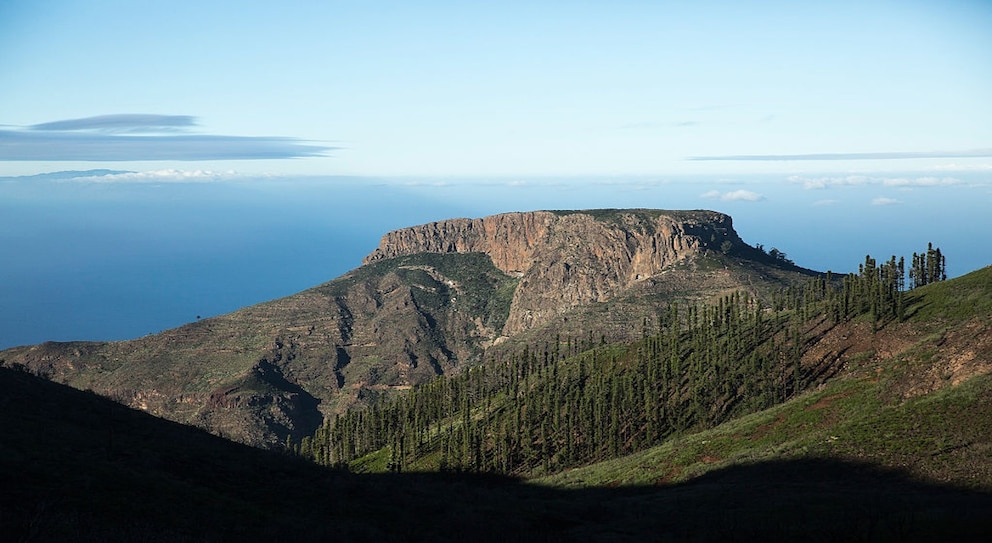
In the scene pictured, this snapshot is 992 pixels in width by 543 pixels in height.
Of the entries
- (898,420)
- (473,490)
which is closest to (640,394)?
(898,420)

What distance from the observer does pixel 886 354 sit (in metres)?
Answer: 76.9

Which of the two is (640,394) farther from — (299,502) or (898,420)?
(299,502)

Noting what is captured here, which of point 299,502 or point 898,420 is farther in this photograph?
point 898,420

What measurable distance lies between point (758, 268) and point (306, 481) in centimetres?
18714

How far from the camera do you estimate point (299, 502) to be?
3092cm

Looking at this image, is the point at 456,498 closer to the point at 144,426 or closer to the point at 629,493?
the point at 144,426

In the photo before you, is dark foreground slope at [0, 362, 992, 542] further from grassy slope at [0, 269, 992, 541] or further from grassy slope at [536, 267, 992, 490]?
grassy slope at [536, 267, 992, 490]

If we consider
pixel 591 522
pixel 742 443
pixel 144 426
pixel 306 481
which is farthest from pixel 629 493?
pixel 144 426

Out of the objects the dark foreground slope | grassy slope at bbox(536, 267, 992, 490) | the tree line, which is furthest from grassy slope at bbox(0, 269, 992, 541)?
the tree line

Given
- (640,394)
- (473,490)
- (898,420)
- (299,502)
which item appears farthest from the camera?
(640,394)

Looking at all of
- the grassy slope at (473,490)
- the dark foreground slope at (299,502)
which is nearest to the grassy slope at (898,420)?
the grassy slope at (473,490)

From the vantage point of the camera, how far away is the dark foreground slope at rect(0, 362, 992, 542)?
2480 cm

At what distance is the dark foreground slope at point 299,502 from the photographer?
81.4 feet

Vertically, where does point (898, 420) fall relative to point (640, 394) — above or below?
above
